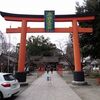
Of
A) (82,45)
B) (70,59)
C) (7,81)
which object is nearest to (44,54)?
(70,59)

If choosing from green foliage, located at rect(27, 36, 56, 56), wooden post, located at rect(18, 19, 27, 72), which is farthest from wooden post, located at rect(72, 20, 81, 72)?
green foliage, located at rect(27, 36, 56, 56)

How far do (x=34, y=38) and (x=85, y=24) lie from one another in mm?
84882

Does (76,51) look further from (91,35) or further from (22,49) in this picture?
(22,49)

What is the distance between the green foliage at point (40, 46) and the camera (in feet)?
363

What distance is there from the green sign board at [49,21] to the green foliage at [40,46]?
266 feet

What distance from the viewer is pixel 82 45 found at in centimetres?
3347

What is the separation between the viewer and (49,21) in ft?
92.0

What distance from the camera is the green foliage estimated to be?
111m

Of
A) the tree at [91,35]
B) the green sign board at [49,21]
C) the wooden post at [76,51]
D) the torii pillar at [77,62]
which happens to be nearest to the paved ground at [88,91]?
the torii pillar at [77,62]

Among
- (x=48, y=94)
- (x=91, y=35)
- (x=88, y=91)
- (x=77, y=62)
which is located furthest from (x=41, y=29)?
(x=48, y=94)

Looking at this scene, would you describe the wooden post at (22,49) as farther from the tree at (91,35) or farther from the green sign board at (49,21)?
the tree at (91,35)

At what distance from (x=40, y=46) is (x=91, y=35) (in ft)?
270

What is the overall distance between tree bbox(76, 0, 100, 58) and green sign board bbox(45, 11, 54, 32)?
4.42 m

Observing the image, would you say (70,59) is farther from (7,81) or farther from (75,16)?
(7,81)
